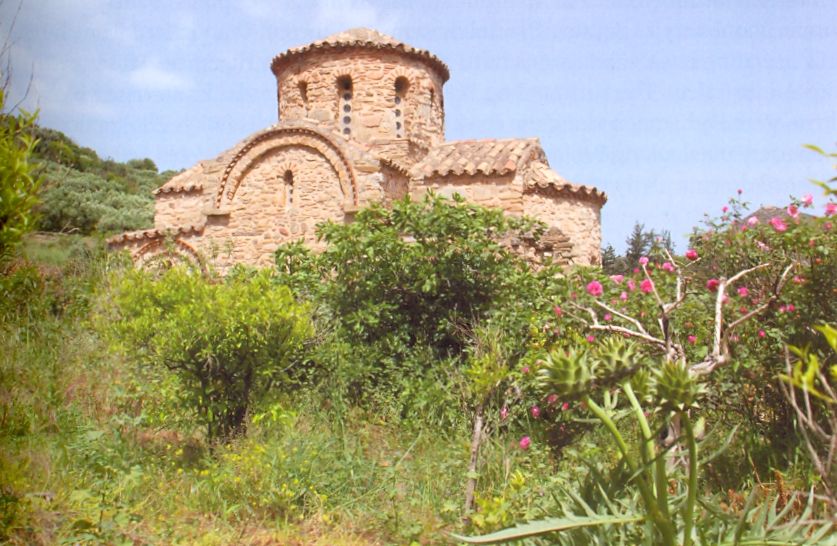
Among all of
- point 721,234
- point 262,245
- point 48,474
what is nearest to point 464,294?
point 721,234

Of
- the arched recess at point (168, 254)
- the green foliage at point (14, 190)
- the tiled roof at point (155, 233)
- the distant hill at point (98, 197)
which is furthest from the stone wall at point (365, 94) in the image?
the green foliage at point (14, 190)

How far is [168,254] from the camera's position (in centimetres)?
1308

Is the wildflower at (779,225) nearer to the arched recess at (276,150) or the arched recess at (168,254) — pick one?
the arched recess at (276,150)

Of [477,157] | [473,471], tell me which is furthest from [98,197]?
[473,471]

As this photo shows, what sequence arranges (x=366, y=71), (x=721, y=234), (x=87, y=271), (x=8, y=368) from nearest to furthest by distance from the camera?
(x=721, y=234) < (x=8, y=368) < (x=87, y=271) < (x=366, y=71)

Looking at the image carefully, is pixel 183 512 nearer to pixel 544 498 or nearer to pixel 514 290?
pixel 544 498

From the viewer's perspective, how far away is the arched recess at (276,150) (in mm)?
12070

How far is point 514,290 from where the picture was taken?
7.35m

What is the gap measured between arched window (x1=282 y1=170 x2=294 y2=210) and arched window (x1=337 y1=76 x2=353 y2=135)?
257cm

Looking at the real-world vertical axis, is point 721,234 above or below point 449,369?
above

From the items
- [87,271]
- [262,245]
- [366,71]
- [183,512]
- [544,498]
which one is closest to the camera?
[544,498]

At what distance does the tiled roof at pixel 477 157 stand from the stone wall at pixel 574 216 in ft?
2.68

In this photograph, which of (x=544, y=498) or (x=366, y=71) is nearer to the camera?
(x=544, y=498)

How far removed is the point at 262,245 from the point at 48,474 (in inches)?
314
